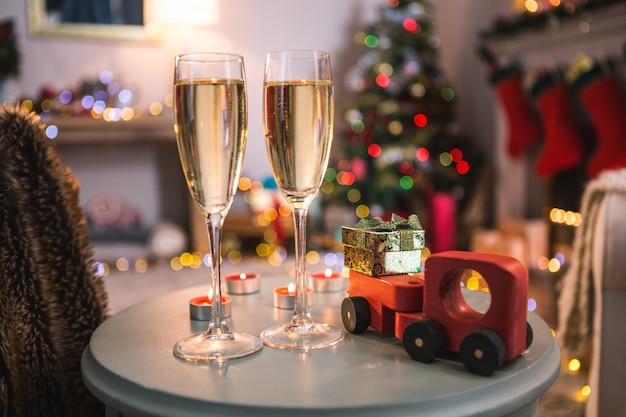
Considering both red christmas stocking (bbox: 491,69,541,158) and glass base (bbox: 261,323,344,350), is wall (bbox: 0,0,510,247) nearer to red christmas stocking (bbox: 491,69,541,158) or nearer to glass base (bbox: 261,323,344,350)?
red christmas stocking (bbox: 491,69,541,158)

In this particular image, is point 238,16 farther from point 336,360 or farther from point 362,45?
point 336,360

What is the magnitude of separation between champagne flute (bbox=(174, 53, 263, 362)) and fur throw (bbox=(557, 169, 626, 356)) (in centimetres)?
129

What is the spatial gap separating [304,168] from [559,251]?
9.59ft

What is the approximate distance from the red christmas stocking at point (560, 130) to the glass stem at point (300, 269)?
3.02 meters

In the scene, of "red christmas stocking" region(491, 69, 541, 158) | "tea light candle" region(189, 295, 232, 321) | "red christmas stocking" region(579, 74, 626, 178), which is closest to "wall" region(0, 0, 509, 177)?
"red christmas stocking" region(491, 69, 541, 158)

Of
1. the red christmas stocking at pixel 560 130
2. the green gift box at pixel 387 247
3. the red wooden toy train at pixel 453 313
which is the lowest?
the red wooden toy train at pixel 453 313

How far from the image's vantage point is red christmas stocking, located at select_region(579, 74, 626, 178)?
3105 millimetres

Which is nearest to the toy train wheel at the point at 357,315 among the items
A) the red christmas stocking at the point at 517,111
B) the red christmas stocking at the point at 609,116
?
the red christmas stocking at the point at 609,116

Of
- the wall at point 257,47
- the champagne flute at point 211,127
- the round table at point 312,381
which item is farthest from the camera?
the wall at point 257,47

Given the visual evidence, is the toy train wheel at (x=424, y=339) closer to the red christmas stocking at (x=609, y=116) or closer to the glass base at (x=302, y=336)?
the glass base at (x=302, y=336)

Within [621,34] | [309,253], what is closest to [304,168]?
[621,34]

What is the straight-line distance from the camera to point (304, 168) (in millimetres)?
759

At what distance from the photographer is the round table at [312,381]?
601 millimetres

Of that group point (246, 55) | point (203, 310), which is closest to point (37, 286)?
point (203, 310)
